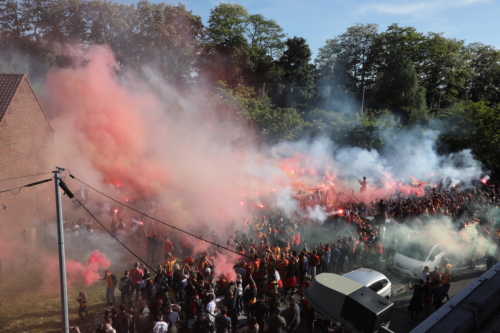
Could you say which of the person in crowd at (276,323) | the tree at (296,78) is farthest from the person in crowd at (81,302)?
the tree at (296,78)

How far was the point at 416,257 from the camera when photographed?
38.2ft

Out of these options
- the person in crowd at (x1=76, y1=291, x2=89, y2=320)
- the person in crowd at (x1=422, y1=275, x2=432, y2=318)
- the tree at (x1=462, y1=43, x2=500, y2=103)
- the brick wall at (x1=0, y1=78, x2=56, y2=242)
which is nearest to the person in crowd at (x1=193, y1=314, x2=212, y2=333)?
the person in crowd at (x1=76, y1=291, x2=89, y2=320)

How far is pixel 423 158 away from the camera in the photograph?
2514 cm

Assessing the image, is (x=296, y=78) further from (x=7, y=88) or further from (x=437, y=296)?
(x=437, y=296)

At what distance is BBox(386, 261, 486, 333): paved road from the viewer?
8.81 m

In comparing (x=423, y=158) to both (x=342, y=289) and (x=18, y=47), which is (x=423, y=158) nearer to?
(x=342, y=289)

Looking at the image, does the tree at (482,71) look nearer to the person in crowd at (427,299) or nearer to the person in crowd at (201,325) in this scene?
the person in crowd at (427,299)

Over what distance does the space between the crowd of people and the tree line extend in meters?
10.9

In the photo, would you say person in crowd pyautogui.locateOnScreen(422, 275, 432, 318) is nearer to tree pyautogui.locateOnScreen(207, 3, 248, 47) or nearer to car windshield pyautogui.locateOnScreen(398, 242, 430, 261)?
car windshield pyautogui.locateOnScreen(398, 242, 430, 261)

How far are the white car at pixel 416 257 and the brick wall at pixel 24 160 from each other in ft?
44.5

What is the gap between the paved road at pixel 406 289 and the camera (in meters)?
8.81

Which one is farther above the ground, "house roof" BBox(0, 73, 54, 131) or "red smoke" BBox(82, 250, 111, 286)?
"house roof" BBox(0, 73, 54, 131)

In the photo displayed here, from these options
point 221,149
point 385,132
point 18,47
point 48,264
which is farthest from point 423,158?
point 18,47

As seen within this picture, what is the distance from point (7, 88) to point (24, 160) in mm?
3293
